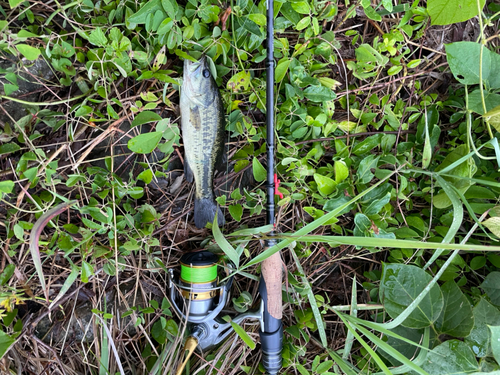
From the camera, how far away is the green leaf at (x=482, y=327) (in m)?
1.49

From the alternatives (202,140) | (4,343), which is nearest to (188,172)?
(202,140)

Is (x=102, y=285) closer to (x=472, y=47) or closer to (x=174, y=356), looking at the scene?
(x=174, y=356)

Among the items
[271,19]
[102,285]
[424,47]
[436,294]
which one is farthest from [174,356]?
[424,47]

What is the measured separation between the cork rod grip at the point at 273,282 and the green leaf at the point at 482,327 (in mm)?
938

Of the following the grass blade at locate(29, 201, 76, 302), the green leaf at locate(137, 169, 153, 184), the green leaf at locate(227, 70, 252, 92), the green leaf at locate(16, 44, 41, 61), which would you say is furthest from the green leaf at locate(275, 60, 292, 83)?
the grass blade at locate(29, 201, 76, 302)

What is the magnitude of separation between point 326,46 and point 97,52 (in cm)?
107

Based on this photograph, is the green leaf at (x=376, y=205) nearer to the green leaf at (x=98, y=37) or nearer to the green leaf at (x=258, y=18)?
the green leaf at (x=258, y=18)

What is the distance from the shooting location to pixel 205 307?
1.56 m

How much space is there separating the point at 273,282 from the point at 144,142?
895 millimetres

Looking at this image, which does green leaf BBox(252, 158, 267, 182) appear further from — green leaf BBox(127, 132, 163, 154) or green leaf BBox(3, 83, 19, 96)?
green leaf BBox(3, 83, 19, 96)

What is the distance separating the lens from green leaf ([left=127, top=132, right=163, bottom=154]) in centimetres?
138

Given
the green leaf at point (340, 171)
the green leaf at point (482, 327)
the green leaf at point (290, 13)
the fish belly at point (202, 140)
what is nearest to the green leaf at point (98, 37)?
the fish belly at point (202, 140)

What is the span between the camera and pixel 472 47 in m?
1.48

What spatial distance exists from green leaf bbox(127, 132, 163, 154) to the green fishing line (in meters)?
0.59
